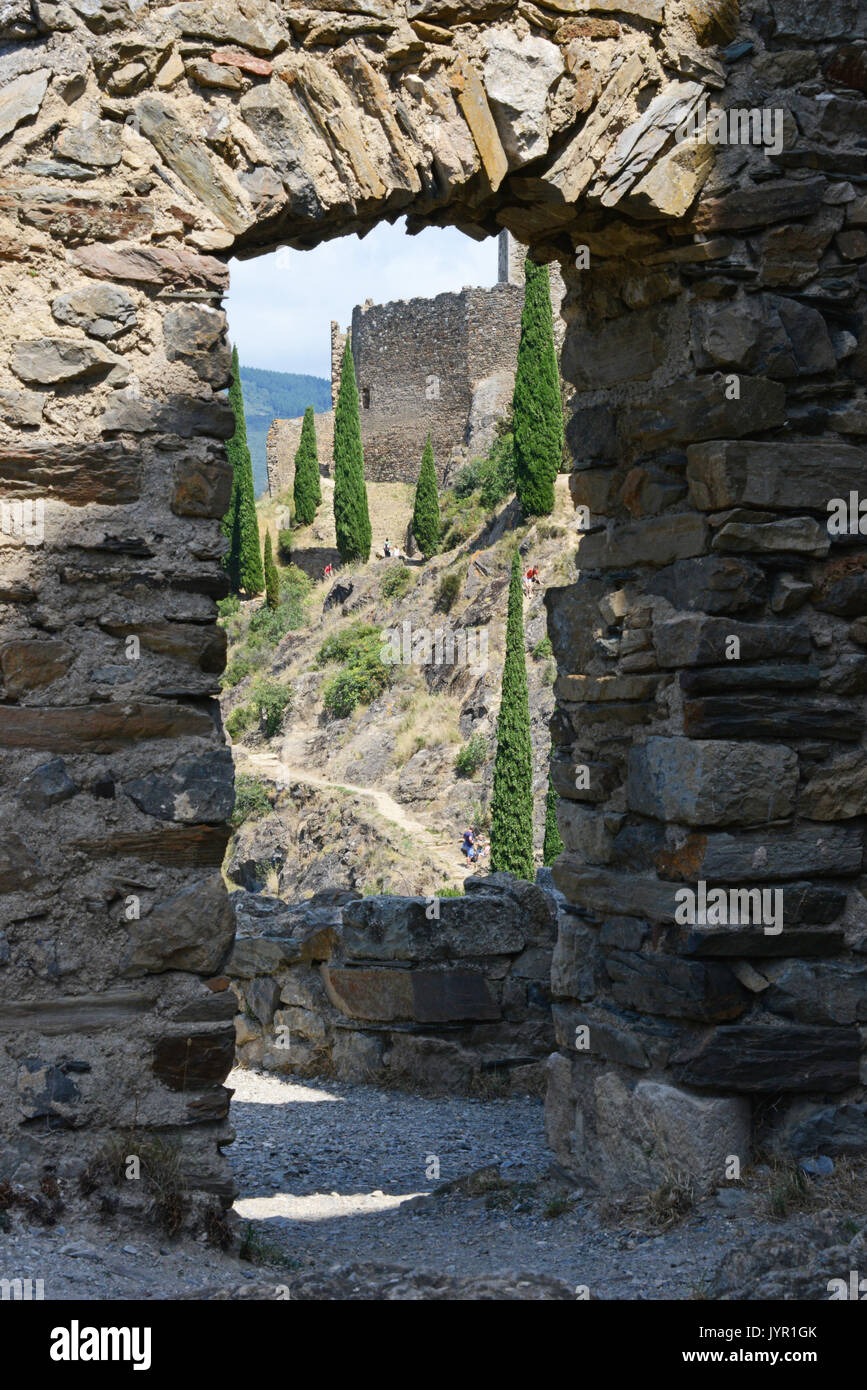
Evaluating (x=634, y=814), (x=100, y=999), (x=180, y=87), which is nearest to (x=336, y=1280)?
(x=100, y=999)

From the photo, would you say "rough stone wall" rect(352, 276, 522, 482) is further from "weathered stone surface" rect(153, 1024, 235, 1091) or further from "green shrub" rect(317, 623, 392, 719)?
"weathered stone surface" rect(153, 1024, 235, 1091)

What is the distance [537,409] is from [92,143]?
2581 centimetres

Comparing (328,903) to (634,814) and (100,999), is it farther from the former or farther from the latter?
(100,999)

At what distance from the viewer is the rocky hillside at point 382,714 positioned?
2212cm

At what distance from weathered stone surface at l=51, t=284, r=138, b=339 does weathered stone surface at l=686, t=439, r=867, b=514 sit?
180 centimetres

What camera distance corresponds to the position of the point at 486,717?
2419 centimetres

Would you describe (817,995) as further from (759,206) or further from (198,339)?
(198,339)

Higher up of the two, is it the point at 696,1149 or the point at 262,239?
the point at 262,239

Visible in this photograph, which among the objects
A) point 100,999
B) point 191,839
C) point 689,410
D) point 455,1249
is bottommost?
point 455,1249

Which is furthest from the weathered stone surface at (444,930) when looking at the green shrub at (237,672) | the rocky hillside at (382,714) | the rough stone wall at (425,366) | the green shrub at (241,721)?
the rough stone wall at (425,366)

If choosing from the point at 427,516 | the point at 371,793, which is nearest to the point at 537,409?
the point at 427,516

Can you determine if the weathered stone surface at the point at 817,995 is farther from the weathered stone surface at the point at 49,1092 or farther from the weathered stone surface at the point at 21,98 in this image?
the weathered stone surface at the point at 21,98

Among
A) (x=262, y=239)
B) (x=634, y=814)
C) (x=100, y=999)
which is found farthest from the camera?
(x=634, y=814)

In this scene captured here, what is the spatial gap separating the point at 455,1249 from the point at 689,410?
278 cm
